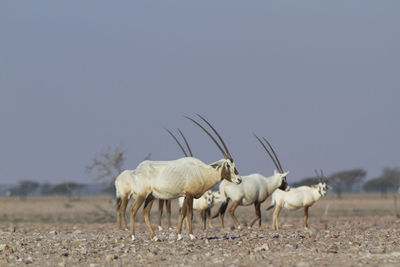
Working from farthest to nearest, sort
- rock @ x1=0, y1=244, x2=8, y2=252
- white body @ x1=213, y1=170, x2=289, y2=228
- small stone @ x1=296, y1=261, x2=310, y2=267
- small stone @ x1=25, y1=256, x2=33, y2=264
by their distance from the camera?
white body @ x1=213, y1=170, x2=289, y2=228 < rock @ x1=0, y1=244, x2=8, y2=252 < small stone @ x1=25, y1=256, x2=33, y2=264 < small stone @ x1=296, y1=261, x2=310, y2=267

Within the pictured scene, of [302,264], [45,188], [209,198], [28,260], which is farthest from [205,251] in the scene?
[45,188]

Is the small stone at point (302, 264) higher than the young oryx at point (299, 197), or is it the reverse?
the young oryx at point (299, 197)

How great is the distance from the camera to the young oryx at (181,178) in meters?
14.1

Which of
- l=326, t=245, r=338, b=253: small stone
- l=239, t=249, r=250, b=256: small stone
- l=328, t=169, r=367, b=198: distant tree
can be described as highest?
l=328, t=169, r=367, b=198: distant tree

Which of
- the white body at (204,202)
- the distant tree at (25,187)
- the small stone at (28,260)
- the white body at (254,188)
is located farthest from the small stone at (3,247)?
the distant tree at (25,187)

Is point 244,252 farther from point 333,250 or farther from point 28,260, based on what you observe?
point 28,260

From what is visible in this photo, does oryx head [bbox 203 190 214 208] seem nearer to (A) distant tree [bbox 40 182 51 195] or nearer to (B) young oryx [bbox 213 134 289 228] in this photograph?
(B) young oryx [bbox 213 134 289 228]

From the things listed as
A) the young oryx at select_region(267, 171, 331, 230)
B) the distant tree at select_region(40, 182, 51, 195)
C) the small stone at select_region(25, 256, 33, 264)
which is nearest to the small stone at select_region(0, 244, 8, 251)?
the small stone at select_region(25, 256, 33, 264)

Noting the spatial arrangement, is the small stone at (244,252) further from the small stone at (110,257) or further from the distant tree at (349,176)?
the distant tree at (349,176)

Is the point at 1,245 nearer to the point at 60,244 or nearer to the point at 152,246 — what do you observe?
the point at 60,244

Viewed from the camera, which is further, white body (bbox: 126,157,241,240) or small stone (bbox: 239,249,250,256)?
white body (bbox: 126,157,241,240)

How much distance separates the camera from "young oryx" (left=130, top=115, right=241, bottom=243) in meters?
14.1

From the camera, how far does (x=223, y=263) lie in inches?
429

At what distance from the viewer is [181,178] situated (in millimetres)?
14055
